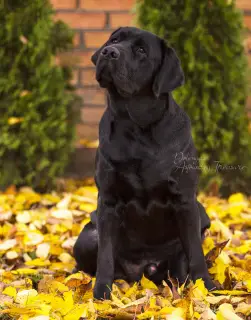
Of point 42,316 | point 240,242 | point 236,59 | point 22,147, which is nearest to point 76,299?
point 42,316

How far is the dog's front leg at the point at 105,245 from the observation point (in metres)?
2.93

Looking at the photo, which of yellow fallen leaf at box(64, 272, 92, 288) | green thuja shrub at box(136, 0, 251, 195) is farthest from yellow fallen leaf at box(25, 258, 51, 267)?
green thuja shrub at box(136, 0, 251, 195)

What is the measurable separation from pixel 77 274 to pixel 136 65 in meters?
1.20

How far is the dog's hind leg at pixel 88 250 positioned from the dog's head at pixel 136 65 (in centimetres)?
86

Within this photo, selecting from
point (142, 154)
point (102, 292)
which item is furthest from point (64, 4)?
point (102, 292)

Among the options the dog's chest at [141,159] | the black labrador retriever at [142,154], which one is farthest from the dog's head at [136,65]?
the dog's chest at [141,159]

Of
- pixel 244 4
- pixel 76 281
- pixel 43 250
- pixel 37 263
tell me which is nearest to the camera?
pixel 76 281

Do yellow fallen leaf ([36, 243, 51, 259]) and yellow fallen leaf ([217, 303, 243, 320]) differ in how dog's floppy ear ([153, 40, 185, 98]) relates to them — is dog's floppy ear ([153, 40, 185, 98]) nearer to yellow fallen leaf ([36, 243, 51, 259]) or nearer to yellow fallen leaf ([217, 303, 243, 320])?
yellow fallen leaf ([217, 303, 243, 320])

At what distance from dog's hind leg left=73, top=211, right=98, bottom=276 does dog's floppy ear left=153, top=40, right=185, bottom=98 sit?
0.90 meters

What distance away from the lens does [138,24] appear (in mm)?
5500

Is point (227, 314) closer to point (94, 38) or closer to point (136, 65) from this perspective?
point (136, 65)

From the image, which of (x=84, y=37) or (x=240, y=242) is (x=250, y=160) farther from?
(x=84, y=37)

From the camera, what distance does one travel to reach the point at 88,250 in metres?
3.27

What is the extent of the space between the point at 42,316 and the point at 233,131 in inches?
129
